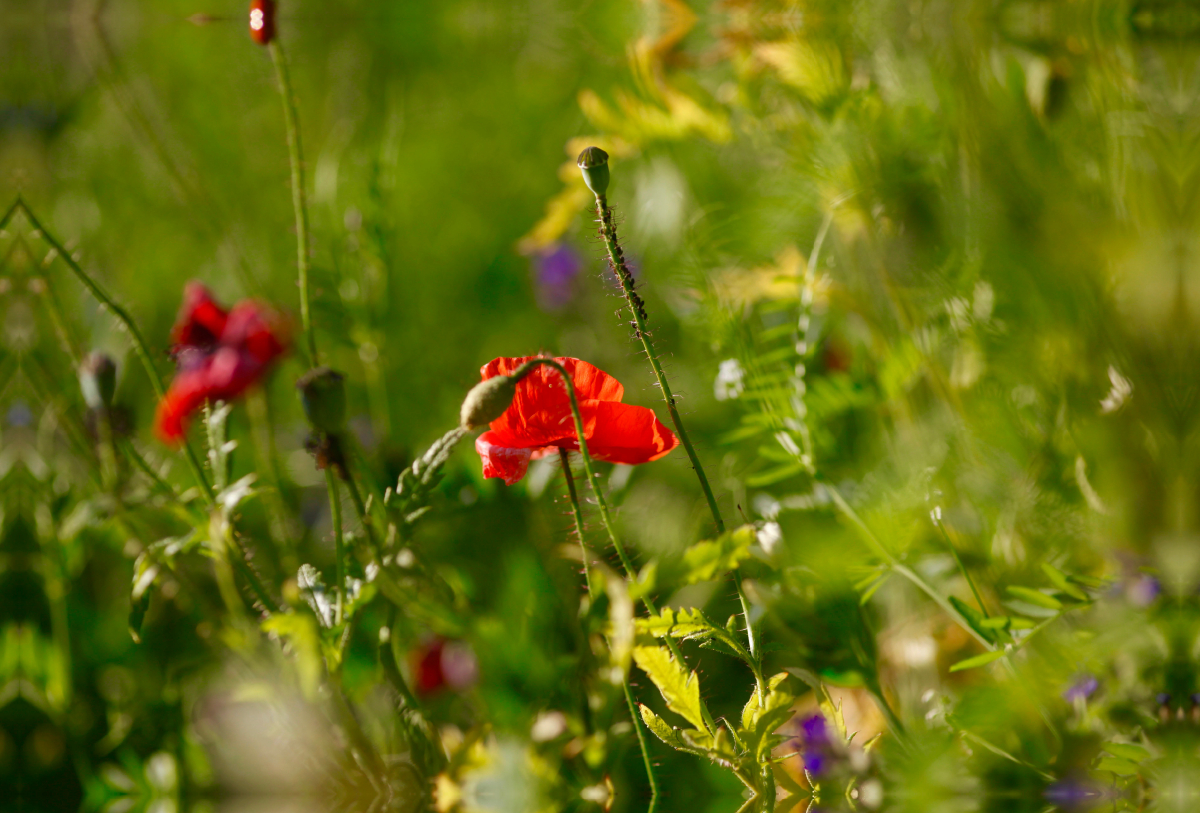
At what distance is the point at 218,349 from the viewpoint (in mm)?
858

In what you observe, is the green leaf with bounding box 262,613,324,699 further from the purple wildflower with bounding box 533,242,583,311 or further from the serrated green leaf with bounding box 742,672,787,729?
the purple wildflower with bounding box 533,242,583,311

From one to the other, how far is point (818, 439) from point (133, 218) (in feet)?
5.70

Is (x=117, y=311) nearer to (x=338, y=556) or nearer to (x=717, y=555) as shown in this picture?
(x=338, y=556)

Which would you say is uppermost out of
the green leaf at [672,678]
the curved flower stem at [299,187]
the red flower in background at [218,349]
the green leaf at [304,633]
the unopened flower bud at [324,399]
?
the curved flower stem at [299,187]

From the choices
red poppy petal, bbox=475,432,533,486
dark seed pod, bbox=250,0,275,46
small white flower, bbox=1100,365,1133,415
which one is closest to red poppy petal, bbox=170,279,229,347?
dark seed pod, bbox=250,0,275,46

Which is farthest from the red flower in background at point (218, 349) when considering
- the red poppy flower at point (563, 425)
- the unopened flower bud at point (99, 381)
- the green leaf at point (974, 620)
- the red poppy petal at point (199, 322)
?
the green leaf at point (974, 620)

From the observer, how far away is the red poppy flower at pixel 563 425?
549 millimetres

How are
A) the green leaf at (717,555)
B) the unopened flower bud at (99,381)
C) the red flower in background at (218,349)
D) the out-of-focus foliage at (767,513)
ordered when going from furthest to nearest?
the red flower in background at (218,349) < the unopened flower bud at (99,381) < the out-of-focus foliage at (767,513) < the green leaf at (717,555)

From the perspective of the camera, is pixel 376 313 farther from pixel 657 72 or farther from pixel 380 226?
pixel 657 72

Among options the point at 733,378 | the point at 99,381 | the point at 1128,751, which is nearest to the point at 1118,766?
the point at 1128,751

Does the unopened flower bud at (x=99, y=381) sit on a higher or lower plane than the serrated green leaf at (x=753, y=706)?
higher

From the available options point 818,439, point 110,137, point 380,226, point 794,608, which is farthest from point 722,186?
point 110,137

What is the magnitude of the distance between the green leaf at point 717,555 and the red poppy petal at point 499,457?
16cm

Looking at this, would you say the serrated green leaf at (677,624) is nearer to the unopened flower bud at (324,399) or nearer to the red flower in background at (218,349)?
the unopened flower bud at (324,399)
